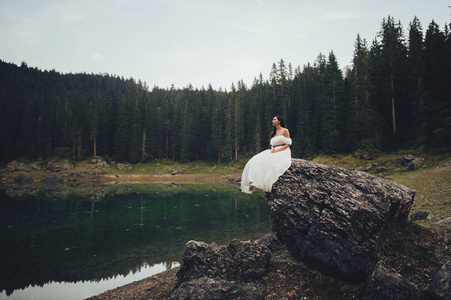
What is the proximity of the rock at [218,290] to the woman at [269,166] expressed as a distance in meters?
3.56

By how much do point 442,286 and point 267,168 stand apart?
6093mm

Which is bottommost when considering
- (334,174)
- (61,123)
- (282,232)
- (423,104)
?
(282,232)

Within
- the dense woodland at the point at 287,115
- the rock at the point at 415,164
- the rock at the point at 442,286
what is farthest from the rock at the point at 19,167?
the rock at the point at 415,164

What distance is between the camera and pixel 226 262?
9086 mm

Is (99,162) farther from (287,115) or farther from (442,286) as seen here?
(442,286)

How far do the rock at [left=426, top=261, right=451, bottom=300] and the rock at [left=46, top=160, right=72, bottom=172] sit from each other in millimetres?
85244

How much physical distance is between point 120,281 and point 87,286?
4.86ft

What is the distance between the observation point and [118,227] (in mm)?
22359

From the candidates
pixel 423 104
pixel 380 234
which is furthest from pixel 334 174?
pixel 423 104

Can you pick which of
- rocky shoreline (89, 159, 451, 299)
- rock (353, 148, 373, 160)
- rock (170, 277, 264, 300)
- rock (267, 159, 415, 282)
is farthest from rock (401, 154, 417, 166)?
rock (170, 277, 264, 300)

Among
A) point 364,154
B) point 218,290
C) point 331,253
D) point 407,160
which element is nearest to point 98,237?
point 218,290

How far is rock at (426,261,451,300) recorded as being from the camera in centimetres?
626

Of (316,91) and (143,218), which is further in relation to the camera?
(316,91)

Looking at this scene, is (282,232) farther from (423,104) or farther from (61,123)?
(61,123)
